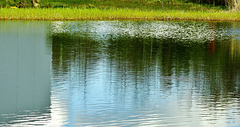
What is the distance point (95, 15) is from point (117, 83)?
2599cm

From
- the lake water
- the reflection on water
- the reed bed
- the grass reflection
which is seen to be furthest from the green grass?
the reflection on water

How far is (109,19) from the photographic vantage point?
126 feet

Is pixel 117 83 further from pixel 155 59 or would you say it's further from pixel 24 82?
pixel 155 59

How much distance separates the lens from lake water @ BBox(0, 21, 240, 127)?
28.0 ft

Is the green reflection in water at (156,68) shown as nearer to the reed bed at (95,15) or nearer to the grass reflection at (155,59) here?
the grass reflection at (155,59)

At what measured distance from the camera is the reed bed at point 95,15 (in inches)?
1385

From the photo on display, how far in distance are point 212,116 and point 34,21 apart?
27.0m

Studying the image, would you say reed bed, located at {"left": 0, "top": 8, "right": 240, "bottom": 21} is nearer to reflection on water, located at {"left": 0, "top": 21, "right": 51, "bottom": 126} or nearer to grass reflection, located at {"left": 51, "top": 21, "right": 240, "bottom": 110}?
grass reflection, located at {"left": 51, "top": 21, "right": 240, "bottom": 110}

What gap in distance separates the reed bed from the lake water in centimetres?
1312

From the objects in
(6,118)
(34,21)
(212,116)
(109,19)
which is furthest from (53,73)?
(109,19)

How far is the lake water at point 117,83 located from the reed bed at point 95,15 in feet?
43.0

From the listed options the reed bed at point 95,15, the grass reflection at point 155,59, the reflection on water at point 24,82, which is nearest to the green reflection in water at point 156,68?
the grass reflection at point 155,59

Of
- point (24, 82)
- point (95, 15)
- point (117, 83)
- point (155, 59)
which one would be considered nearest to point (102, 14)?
point (95, 15)

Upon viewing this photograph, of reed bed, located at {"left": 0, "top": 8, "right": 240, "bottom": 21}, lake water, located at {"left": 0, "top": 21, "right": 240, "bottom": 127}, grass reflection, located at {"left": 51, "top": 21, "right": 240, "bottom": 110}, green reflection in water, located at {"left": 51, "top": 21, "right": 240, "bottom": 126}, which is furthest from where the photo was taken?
reed bed, located at {"left": 0, "top": 8, "right": 240, "bottom": 21}
